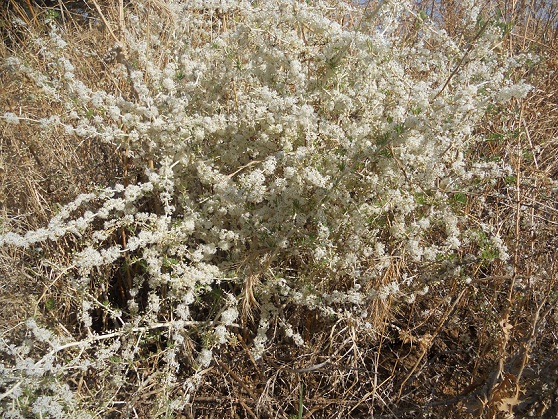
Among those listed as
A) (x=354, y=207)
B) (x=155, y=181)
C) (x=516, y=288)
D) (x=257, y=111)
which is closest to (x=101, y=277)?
(x=155, y=181)

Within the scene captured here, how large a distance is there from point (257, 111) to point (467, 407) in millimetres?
Answer: 1481

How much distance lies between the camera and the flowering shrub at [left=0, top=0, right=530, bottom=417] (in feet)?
6.85

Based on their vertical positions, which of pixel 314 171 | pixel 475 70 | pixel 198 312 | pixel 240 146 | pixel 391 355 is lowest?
pixel 198 312

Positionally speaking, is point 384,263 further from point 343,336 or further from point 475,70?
point 475,70

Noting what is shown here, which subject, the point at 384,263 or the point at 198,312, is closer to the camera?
the point at 384,263

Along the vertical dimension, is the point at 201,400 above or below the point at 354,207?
below

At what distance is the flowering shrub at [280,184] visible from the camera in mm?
2088

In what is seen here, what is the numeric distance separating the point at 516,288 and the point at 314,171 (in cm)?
122

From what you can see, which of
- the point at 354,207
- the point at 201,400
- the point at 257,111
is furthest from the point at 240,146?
the point at 201,400

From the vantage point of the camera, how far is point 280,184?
2.10 metres

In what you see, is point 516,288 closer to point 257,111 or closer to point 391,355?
point 391,355

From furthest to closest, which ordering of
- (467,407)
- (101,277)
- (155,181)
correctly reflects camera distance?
(101,277), (155,181), (467,407)

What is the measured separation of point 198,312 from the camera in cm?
263

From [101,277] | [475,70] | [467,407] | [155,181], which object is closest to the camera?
[467,407]
